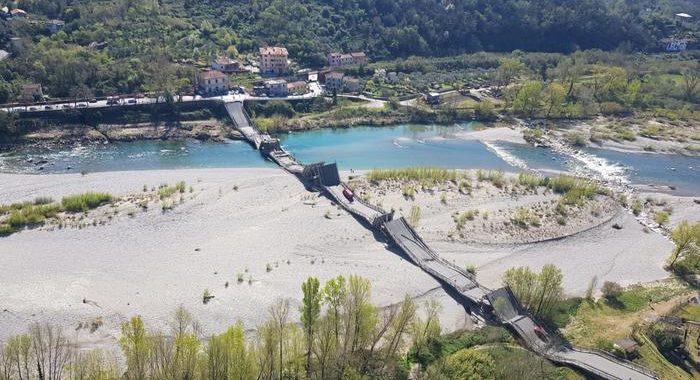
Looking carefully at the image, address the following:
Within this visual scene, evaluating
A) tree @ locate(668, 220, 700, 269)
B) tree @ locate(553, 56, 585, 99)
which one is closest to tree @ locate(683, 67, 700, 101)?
tree @ locate(553, 56, 585, 99)

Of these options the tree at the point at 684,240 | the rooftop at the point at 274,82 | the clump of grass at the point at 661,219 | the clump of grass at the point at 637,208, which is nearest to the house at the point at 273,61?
the rooftop at the point at 274,82

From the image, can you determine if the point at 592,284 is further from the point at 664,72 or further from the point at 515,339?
the point at 664,72

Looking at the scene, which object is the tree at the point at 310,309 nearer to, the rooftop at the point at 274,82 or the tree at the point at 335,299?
the tree at the point at 335,299

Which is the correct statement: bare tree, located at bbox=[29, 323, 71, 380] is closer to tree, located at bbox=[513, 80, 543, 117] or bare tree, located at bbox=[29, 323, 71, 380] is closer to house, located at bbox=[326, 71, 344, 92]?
house, located at bbox=[326, 71, 344, 92]

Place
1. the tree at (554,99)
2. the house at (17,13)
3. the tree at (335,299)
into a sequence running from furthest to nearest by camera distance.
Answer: the house at (17,13)
the tree at (554,99)
the tree at (335,299)

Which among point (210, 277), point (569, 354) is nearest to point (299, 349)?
point (210, 277)

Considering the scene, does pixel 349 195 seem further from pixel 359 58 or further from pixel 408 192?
pixel 359 58

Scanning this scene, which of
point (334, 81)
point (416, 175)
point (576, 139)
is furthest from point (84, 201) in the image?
point (576, 139)
